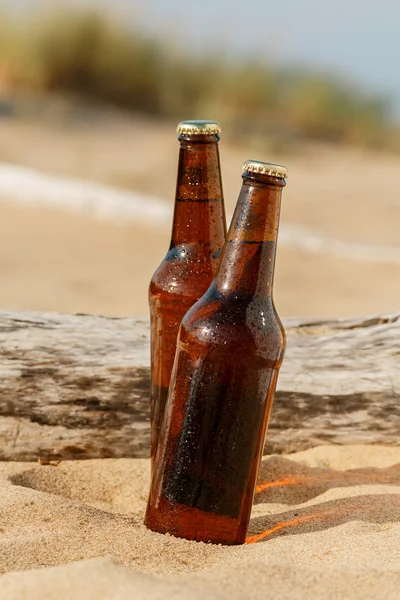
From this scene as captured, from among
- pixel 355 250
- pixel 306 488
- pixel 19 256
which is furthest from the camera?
pixel 355 250

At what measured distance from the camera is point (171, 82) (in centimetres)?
1486

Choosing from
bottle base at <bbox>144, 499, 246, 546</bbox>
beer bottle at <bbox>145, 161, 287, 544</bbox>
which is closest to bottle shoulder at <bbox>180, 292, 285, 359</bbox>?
beer bottle at <bbox>145, 161, 287, 544</bbox>

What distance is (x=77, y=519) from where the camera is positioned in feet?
7.70

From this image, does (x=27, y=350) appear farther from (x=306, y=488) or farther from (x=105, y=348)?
(x=306, y=488)

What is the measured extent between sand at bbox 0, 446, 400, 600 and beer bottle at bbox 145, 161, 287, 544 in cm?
10

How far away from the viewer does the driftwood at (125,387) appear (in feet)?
9.77

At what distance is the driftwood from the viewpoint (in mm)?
2977

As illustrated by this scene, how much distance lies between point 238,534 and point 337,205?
810cm

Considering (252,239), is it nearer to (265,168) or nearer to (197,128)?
(265,168)

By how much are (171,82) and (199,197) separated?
12.8 metres

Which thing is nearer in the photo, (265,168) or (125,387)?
(265,168)

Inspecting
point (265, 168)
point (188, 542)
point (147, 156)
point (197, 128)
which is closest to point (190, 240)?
point (197, 128)

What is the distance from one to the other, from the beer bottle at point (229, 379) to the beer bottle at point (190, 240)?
27cm

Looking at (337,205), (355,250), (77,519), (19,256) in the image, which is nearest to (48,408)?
(77,519)
